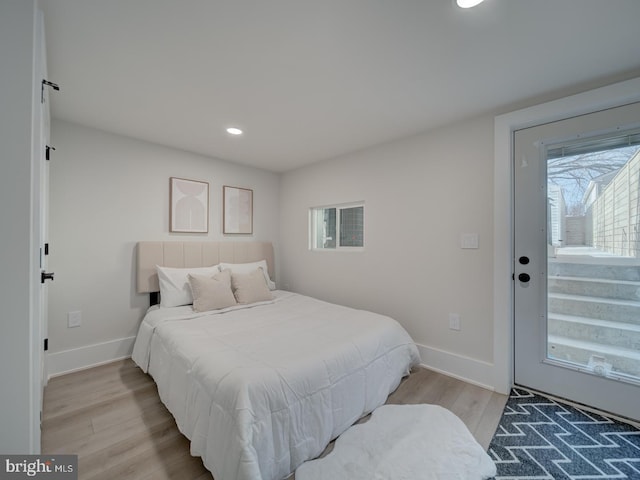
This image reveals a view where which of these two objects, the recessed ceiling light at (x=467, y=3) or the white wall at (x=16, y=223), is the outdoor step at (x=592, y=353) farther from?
the white wall at (x=16, y=223)

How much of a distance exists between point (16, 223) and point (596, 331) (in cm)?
328

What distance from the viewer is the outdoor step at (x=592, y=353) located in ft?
5.63

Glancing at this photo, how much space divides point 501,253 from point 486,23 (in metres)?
1.58

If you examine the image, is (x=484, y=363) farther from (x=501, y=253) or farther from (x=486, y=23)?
(x=486, y=23)

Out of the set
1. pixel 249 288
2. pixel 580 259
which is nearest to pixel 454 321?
pixel 580 259

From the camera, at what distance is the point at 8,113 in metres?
0.90

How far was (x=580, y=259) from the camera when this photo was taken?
74.3 inches

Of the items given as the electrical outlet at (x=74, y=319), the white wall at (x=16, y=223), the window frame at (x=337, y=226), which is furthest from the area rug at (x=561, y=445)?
the electrical outlet at (x=74, y=319)

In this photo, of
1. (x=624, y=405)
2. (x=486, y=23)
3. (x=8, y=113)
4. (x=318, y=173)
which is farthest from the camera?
(x=318, y=173)

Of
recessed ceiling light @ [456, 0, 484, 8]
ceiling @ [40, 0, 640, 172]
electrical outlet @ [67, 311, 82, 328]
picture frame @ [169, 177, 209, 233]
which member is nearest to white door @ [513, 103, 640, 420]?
ceiling @ [40, 0, 640, 172]

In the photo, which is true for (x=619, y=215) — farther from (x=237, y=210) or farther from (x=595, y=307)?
(x=237, y=210)

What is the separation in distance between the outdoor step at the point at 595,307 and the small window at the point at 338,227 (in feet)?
5.91

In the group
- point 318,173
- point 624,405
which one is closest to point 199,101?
point 318,173

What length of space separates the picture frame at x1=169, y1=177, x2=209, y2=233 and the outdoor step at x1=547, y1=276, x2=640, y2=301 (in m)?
3.51
